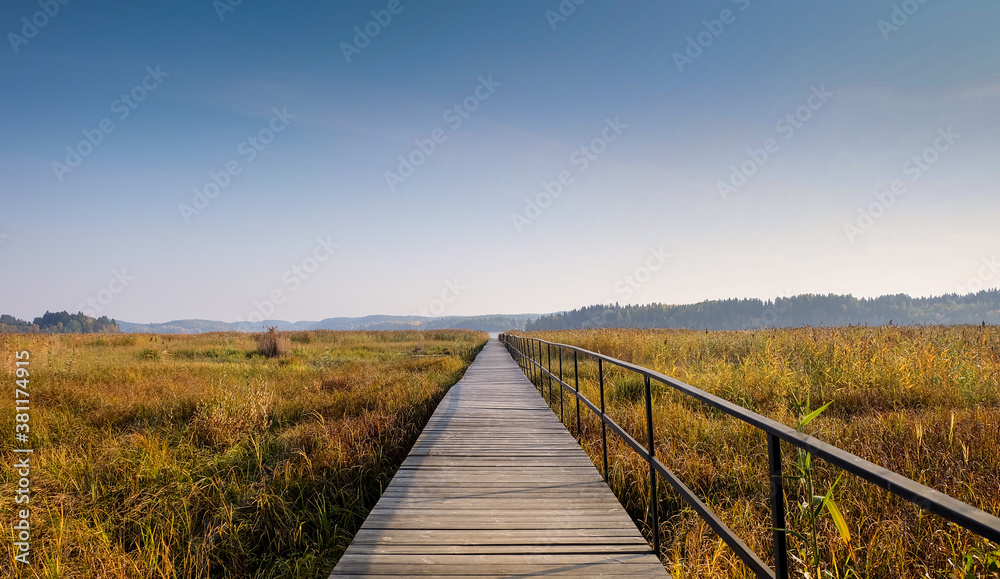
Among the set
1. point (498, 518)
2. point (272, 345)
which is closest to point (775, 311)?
point (272, 345)

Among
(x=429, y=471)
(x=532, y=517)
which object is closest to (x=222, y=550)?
(x=429, y=471)

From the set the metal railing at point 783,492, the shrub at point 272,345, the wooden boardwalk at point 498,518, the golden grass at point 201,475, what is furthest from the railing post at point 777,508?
the shrub at point 272,345

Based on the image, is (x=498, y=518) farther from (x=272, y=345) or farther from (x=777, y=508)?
(x=272, y=345)

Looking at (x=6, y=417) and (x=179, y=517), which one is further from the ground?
(x=6, y=417)

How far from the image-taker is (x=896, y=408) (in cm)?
621

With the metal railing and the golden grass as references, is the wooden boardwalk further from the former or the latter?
the golden grass

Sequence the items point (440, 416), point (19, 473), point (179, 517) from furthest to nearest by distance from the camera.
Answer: point (440, 416)
point (19, 473)
point (179, 517)

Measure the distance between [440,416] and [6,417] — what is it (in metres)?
6.17

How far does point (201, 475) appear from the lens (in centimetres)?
477

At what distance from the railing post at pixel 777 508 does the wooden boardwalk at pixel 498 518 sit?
0.94m

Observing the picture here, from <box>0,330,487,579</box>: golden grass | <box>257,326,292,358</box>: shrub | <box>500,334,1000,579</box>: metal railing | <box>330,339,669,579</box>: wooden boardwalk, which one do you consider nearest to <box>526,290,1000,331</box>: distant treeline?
<box>257,326,292,358</box>: shrub

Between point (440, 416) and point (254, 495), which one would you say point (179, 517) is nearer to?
point (254, 495)

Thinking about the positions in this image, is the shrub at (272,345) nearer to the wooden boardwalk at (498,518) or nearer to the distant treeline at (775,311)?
the wooden boardwalk at (498,518)

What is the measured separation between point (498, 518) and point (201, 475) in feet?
11.7
